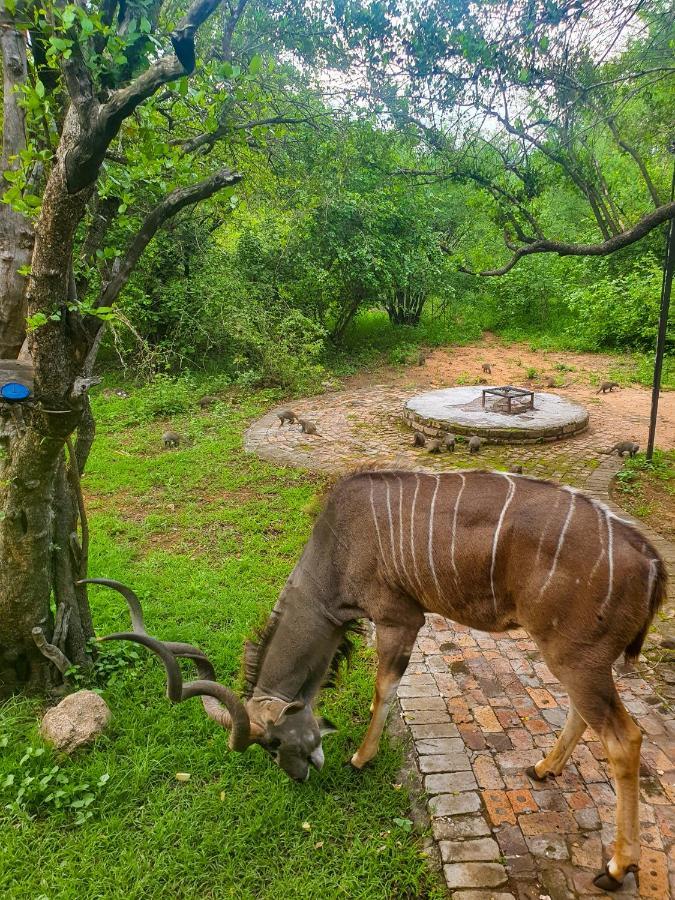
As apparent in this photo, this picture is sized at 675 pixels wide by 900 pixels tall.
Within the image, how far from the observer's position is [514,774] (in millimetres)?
3328

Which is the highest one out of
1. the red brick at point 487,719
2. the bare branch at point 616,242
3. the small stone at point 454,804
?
the bare branch at point 616,242

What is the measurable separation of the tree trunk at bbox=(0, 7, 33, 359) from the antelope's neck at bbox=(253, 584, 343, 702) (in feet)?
8.13

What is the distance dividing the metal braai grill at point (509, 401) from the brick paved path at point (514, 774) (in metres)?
5.54

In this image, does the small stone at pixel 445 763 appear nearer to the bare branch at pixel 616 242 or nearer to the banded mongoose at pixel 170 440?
the bare branch at pixel 616 242

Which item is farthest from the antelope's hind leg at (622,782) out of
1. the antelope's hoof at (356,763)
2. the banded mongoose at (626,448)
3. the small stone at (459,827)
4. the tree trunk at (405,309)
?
the tree trunk at (405,309)

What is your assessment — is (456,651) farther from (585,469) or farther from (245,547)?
(585,469)

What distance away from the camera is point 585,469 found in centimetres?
825

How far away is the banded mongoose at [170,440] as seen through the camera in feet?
30.5

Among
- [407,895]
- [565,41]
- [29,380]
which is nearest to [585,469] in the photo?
[565,41]

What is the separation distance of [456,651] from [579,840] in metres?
1.68

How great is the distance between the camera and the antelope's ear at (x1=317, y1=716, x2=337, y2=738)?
129 inches

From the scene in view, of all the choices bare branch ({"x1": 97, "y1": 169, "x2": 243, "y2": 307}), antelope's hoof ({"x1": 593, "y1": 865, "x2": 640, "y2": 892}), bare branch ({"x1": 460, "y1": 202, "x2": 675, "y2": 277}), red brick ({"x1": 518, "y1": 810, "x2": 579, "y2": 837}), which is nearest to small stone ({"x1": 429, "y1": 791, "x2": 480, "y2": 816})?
red brick ({"x1": 518, "y1": 810, "x2": 579, "y2": 837})

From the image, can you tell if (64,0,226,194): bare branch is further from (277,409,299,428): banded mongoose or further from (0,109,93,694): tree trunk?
(277,409,299,428): banded mongoose

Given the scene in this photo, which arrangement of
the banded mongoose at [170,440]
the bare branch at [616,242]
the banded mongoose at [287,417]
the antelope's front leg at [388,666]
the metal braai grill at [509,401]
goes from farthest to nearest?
the metal braai grill at [509,401], the banded mongoose at [287,417], the banded mongoose at [170,440], the bare branch at [616,242], the antelope's front leg at [388,666]
